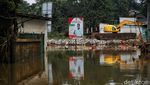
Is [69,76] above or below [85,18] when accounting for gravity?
below

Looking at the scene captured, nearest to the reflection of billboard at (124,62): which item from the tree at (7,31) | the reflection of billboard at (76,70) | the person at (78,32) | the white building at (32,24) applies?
the reflection of billboard at (76,70)

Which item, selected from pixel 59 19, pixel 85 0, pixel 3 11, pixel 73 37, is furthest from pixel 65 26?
pixel 3 11

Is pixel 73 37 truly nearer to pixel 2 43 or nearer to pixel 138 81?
pixel 2 43

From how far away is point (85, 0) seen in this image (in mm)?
90875

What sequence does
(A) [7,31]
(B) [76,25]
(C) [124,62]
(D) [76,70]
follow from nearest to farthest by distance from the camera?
(D) [76,70], (A) [7,31], (C) [124,62], (B) [76,25]

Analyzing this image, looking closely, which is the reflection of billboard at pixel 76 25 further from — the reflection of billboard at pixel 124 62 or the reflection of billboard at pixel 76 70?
the reflection of billboard at pixel 76 70

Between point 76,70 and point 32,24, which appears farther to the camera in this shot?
point 32,24

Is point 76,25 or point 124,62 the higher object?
point 76,25

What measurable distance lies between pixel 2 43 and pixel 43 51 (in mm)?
13413

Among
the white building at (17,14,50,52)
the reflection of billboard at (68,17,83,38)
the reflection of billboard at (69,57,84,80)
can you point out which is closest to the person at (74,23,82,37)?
the reflection of billboard at (68,17,83,38)

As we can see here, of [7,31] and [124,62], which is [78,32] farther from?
[7,31]

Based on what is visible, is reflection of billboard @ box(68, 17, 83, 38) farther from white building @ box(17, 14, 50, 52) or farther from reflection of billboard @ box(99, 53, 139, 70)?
reflection of billboard @ box(99, 53, 139, 70)

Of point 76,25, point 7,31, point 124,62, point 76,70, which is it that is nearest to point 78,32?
point 76,25

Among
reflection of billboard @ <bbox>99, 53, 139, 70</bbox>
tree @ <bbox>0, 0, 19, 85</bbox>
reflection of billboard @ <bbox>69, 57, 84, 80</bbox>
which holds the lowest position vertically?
reflection of billboard @ <bbox>69, 57, 84, 80</bbox>
